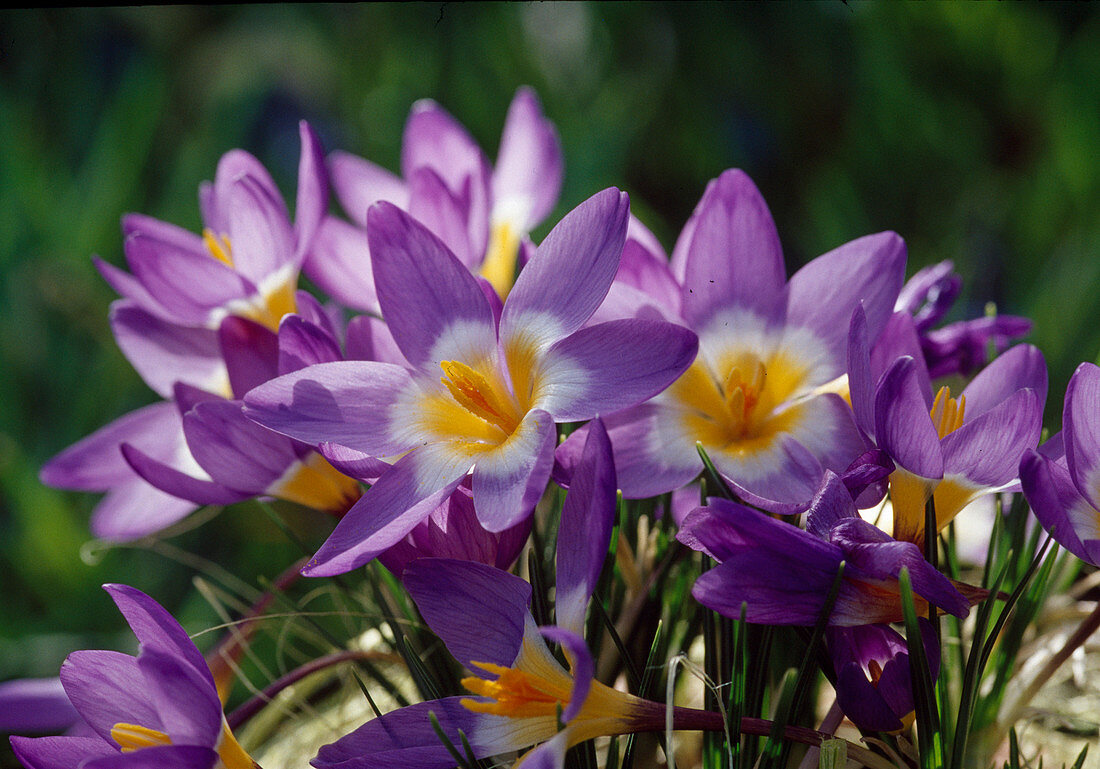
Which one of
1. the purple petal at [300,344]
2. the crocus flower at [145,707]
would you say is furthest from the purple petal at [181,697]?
the purple petal at [300,344]

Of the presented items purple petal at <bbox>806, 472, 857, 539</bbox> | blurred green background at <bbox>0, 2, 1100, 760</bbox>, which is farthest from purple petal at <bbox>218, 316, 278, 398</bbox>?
blurred green background at <bbox>0, 2, 1100, 760</bbox>

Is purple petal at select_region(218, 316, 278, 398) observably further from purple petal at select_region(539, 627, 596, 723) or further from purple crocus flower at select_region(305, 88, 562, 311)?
purple petal at select_region(539, 627, 596, 723)

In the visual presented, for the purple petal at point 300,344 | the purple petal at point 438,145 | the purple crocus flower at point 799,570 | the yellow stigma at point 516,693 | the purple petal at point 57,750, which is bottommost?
the purple petal at point 57,750

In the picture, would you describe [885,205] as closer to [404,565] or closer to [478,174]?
[478,174]

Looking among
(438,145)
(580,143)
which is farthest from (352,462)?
(580,143)

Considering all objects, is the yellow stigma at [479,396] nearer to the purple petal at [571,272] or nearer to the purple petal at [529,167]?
the purple petal at [571,272]

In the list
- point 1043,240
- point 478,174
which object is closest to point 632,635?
point 478,174

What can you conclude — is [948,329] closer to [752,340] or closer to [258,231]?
[752,340]

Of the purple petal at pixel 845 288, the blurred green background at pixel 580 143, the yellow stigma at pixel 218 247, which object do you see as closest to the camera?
the purple petal at pixel 845 288
